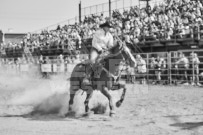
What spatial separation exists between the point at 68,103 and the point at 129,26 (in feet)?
Result: 41.6

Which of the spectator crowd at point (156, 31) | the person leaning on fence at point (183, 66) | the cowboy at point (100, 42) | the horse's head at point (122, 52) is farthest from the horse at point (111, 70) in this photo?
the person leaning on fence at point (183, 66)

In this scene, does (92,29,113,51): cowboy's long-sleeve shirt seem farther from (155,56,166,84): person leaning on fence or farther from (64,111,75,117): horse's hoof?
(155,56,166,84): person leaning on fence

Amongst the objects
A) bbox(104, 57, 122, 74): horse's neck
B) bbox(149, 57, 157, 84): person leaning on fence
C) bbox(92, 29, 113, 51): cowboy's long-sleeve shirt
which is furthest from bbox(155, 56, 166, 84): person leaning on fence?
bbox(104, 57, 122, 74): horse's neck

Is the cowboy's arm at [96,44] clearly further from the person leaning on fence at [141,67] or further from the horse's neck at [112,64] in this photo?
the person leaning on fence at [141,67]

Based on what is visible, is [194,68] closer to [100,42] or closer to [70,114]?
[100,42]

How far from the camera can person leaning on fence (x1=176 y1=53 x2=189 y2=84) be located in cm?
1617

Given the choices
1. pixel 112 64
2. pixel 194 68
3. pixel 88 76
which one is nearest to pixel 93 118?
pixel 88 76

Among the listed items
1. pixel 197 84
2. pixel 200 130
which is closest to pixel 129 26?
pixel 197 84

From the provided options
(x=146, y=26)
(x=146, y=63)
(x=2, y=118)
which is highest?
(x=146, y=26)

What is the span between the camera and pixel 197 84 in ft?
51.6

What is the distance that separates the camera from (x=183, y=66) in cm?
1644

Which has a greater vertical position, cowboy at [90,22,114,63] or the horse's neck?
cowboy at [90,22,114,63]

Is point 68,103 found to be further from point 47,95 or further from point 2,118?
point 2,118

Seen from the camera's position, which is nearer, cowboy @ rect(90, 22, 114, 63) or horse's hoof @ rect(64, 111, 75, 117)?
cowboy @ rect(90, 22, 114, 63)
